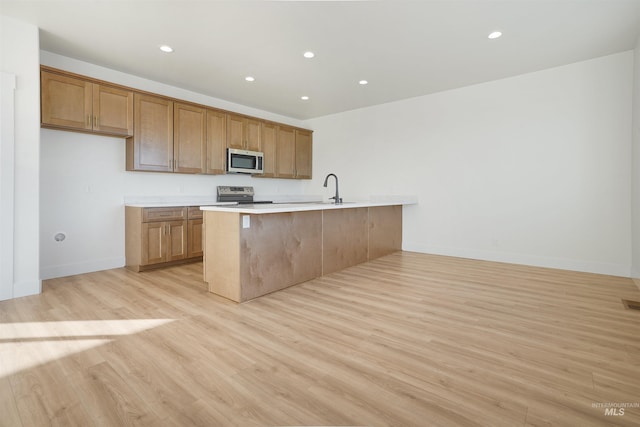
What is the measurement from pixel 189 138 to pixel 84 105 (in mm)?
1340

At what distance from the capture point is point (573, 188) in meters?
4.06

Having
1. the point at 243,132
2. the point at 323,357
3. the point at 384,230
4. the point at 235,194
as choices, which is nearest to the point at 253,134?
the point at 243,132

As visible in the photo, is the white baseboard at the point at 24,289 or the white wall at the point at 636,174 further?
the white wall at the point at 636,174

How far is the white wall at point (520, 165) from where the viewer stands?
384 centimetres

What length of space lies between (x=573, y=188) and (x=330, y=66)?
3570 mm

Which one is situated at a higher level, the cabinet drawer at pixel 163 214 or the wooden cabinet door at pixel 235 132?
the wooden cabinet door at pixel 235 132

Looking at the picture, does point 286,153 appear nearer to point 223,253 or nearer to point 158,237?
point 158,237

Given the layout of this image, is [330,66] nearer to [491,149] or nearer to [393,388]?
[491,149]

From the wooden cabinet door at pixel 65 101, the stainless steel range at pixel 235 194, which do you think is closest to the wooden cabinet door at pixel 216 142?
the stainless steel range at pixel 235 194

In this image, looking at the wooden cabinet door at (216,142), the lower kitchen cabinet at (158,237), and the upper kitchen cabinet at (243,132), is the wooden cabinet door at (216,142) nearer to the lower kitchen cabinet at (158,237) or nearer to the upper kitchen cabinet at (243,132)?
the upper kitchen cabinet at (243,132)

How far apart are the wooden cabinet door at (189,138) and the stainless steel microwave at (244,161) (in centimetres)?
46

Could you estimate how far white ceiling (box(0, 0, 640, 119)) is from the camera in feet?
9.19

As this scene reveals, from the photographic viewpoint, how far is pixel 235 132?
5.42 m

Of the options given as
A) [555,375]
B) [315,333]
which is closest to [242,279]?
[315,333]
